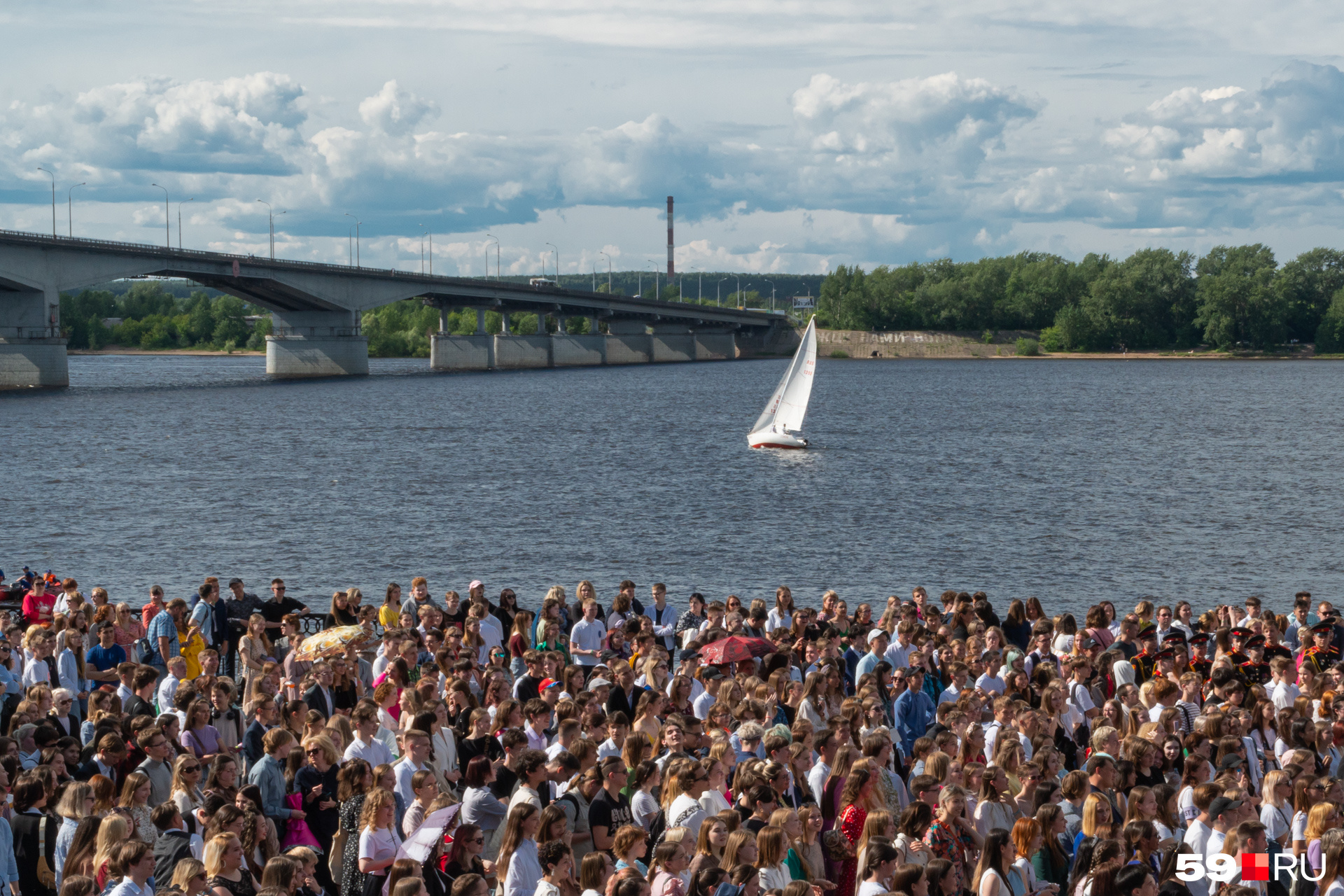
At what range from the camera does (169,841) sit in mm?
8438

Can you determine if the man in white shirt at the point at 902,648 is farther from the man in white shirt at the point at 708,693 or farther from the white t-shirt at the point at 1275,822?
the white t-shirt at the point at 1275,822

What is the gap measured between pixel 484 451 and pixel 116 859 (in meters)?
62.4

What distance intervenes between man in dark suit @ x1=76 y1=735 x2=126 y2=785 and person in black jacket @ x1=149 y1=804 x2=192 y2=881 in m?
1.59

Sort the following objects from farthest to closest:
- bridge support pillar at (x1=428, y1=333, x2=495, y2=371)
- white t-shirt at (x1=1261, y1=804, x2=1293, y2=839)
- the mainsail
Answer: bridge support pillar at (x1=428, y1=333, x2=495, y2=371) < the mainsail < white t-shirt at (x1=1261, y1=804, x2=1293, y2=839)

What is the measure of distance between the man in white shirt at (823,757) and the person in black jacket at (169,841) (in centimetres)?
434

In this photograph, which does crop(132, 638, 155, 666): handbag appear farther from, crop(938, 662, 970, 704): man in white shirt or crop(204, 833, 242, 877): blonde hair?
crop(938, 662, 970, 704): man in white shirt

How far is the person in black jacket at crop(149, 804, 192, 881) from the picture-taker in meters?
8.31

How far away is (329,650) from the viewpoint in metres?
14.7

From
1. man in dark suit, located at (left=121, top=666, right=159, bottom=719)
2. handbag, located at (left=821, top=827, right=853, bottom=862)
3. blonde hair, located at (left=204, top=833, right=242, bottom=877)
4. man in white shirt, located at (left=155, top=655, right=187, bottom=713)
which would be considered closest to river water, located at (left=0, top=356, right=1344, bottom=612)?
man in white shirt, located at (left=155, top=655, right=187, bottom=713)

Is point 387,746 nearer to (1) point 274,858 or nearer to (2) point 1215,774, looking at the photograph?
(1) point 274,858

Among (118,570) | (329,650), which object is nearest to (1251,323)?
(118,570)

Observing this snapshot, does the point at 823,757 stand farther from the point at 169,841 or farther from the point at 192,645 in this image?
the point at 192,645

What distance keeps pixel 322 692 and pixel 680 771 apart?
4884 millimetres

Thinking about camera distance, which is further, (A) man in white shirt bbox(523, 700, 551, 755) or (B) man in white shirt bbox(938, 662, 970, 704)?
(B) man in white shirt bbox(938, 662, 970, 704)
